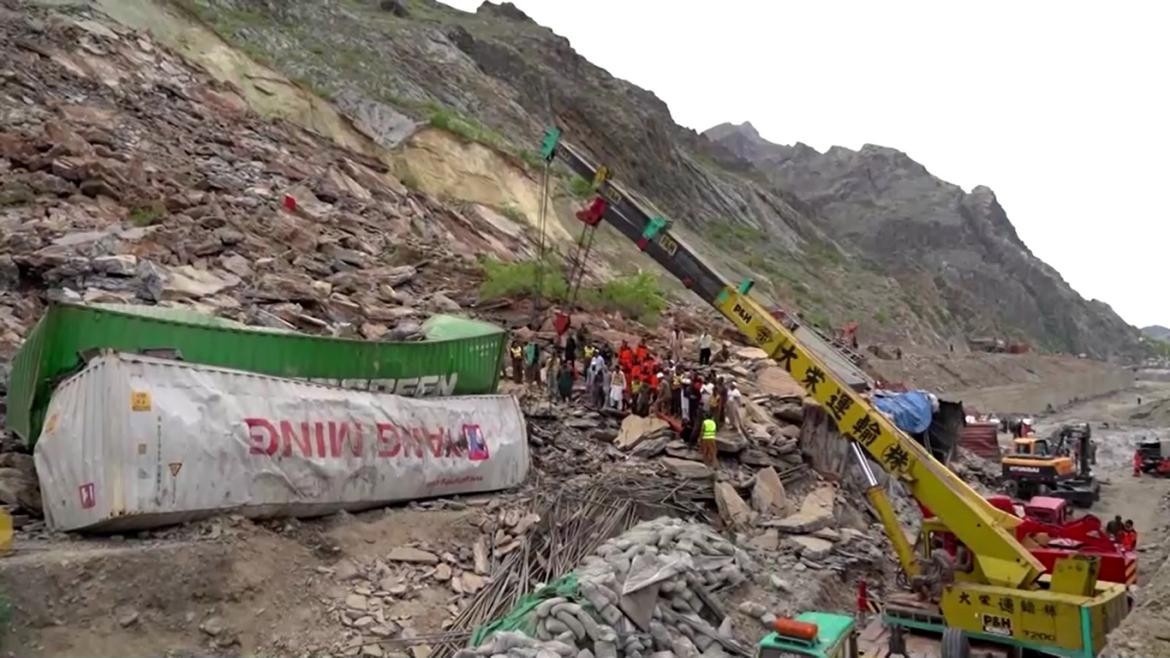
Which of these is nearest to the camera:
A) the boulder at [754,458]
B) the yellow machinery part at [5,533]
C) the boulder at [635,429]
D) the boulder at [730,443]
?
the yellow machinery part at [5,533]

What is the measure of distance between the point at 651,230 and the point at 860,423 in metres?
3.27

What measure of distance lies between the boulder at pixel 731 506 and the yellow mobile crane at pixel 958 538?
108 inches

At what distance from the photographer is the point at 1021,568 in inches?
320

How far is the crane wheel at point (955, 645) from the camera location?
805cm

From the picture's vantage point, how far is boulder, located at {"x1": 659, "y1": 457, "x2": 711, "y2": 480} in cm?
1226

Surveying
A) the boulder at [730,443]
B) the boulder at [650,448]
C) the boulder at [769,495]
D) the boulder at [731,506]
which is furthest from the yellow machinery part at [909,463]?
the boulder at [730,443]

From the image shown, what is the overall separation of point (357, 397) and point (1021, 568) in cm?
680

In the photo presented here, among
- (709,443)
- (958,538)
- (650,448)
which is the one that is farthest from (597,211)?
(958,538)

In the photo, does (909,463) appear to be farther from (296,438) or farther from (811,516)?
(296,438)

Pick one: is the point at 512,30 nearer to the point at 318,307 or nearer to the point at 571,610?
the point at 318,307

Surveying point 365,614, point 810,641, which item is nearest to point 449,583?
point 365,614

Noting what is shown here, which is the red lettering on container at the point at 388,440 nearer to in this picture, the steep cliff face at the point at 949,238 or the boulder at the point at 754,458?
the boulder at the point at 754,458

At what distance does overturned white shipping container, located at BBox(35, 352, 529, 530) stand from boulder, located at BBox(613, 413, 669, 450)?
3755mm

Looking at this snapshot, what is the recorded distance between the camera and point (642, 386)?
14016 millimetres
